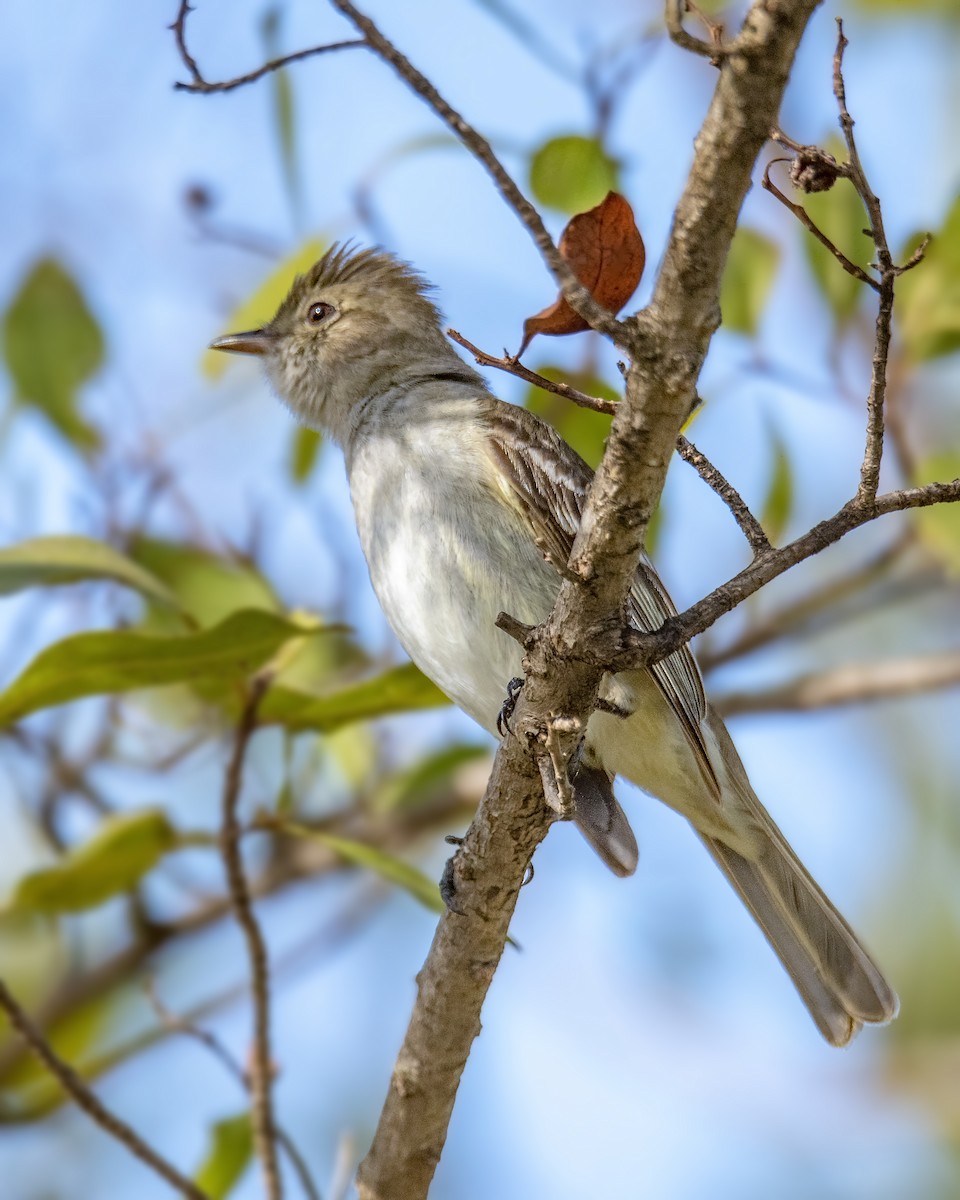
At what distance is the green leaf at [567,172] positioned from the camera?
267 centimetres

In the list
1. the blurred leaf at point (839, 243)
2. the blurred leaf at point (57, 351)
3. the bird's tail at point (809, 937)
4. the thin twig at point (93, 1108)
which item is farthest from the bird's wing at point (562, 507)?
the blurred leaf at point (57, 351)

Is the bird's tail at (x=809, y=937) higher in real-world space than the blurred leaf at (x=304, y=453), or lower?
lower

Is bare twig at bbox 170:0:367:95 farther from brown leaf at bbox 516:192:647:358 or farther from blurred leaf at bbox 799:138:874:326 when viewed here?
blurred leaf at bbox 799:138:874:326

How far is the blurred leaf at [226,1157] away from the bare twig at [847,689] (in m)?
1.89

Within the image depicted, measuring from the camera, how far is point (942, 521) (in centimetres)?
408

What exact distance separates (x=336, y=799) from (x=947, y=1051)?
8.45 feet

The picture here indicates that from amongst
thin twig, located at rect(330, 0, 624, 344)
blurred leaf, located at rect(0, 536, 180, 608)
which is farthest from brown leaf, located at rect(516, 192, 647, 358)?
blurred leaf, located at rect(0, 536, 180, 608)

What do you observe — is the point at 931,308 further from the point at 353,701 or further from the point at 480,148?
the point at 480,148

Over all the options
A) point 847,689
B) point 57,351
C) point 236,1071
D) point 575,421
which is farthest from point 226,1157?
point 57,351

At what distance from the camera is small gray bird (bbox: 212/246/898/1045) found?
11.2 ft

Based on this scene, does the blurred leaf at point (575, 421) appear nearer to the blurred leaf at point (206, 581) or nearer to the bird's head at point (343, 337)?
the bird's head at point (343, 337)

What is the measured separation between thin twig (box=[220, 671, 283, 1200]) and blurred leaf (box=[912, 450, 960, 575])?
5.96ft

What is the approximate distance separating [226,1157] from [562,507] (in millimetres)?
1722

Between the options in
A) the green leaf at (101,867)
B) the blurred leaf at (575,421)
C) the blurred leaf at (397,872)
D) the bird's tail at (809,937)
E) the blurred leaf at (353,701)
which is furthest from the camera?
the blurred leaf at (575,421)
